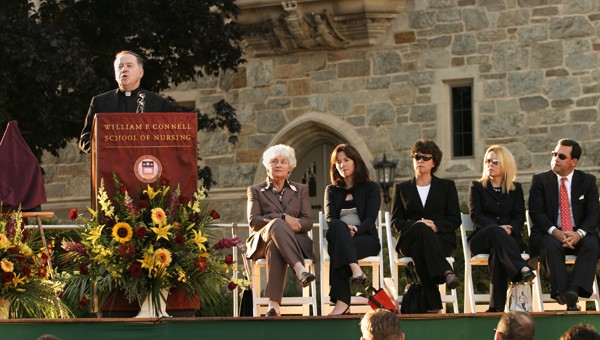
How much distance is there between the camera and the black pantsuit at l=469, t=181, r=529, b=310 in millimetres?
11945

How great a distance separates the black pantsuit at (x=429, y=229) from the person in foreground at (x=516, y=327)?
3.28 meters

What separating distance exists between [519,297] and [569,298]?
1.18 ft

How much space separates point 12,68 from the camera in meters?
17.8

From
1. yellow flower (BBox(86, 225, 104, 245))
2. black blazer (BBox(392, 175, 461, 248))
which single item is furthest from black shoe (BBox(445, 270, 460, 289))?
yellow flower (BBox(86, 225, 104, 245))

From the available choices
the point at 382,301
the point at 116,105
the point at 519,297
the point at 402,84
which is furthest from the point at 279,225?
the point at 402,84

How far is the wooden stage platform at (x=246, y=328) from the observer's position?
33.3 feet

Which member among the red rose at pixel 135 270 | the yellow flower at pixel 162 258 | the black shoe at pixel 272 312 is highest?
the yellow flower at pixel 162 258

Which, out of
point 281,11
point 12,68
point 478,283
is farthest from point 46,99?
point 478,283

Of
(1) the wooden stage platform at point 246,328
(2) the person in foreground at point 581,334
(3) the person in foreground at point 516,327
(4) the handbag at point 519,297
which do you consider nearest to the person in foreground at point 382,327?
(3) the person in foreground at point 516,327

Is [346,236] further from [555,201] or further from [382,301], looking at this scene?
[555,201]

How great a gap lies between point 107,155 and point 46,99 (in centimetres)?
766

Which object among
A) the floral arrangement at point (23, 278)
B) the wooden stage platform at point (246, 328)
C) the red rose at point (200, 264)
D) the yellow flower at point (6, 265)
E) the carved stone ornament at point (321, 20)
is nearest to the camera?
the wooden stage platform at point (246, 328)

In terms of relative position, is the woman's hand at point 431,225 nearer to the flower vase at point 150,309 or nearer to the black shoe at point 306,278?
the black shoe at point 306,278

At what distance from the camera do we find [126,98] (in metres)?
11.3
